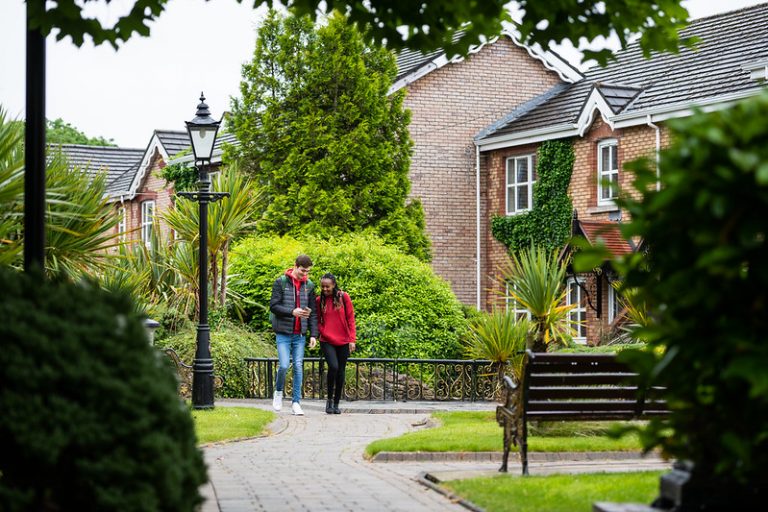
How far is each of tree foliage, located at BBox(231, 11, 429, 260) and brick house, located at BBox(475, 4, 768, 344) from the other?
12.7 ft

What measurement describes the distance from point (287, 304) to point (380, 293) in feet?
20.9

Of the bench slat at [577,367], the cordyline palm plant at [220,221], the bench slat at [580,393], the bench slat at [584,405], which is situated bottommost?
the bench slat at [584,405]

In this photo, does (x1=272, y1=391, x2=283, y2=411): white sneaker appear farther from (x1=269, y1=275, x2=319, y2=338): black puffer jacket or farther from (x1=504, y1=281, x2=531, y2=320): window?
(x1=504, y1=281, x2=531, y2=320): window

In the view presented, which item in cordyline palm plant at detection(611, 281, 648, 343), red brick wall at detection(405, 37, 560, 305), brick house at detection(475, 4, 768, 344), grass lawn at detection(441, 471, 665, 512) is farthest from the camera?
red brick wall at detection(405, 37, 560, 305)

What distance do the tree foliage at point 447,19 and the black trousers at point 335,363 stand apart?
24.6ft

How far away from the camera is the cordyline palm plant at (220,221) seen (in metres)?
21.4

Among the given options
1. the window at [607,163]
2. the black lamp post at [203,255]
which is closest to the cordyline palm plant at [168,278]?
the black lamp post at [203,255]

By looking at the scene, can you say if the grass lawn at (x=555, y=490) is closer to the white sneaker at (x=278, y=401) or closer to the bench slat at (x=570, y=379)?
the bench slat at (x=570, y=379)

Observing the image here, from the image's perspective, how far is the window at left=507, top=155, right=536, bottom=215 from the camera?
3138 cm

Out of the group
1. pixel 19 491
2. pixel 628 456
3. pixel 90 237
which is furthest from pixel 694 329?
pixel 90 237

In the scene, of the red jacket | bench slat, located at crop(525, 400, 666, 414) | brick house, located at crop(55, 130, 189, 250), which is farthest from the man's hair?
brick house, located at crop(55, 130, 189, 250)

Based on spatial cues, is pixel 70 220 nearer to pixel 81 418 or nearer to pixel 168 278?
pixel 81 418

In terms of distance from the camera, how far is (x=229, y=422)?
1436 cm

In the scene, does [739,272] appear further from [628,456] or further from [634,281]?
[628,456]
